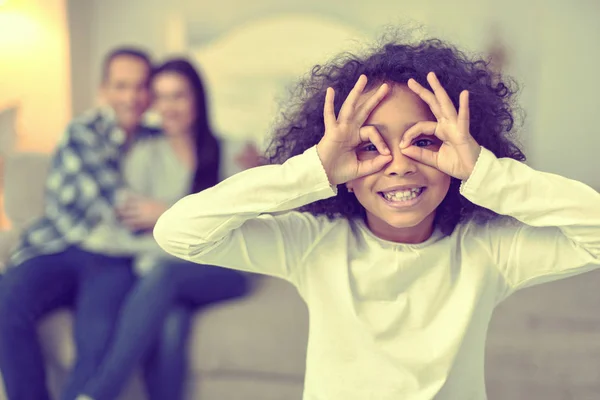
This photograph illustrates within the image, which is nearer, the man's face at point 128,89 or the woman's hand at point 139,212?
the woman's hand at point 139,212

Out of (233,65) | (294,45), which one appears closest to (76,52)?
(233,65)

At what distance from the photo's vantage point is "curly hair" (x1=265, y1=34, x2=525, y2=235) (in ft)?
2.82

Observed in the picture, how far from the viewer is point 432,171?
0.81m

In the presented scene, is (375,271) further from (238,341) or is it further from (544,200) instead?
(238,341)

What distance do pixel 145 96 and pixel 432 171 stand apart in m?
1.35

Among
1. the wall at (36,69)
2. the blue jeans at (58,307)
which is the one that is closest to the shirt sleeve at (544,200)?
the blue jeans at (58,307)

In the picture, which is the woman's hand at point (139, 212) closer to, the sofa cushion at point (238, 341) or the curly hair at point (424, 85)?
the sofa cushion at point (238, 341)

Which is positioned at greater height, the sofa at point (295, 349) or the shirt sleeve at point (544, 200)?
the shirt sleeve at point (544, 200)

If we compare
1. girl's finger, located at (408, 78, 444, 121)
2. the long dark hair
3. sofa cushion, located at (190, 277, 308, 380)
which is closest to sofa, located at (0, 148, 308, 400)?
sofa cushion, located at (190, 277, 308, 380)

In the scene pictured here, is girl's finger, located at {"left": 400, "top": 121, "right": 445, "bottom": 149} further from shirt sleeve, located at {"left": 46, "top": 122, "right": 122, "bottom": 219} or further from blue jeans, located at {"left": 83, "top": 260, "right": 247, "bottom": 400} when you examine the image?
shirt sleeve, located at {"left": 46, "top": 122, "right": 122, "bottom": 219}

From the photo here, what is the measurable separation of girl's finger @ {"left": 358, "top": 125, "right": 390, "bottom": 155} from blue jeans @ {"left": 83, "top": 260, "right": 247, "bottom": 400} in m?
0.92

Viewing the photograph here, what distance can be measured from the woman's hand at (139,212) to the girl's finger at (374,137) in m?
1.05

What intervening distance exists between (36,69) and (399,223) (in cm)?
281

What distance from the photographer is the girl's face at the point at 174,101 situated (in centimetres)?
180
